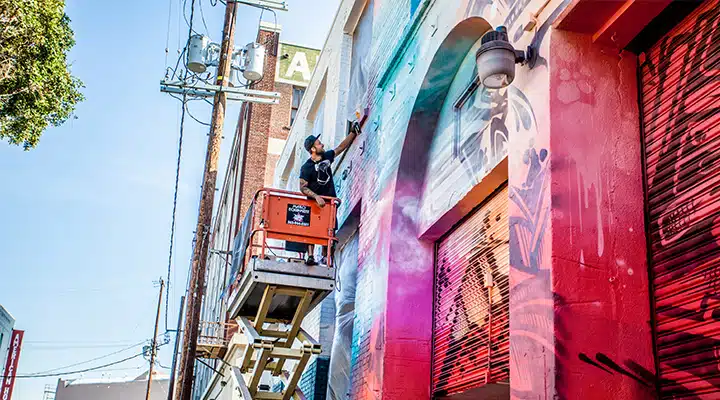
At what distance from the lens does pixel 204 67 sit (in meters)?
18.2

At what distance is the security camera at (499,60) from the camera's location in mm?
5961

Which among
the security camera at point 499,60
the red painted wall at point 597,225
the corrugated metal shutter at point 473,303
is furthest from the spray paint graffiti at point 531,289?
the corrugated metal shutter at point 473,303

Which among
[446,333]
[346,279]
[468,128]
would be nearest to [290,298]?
[346,279]

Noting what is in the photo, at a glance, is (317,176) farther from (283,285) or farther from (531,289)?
(531,289)

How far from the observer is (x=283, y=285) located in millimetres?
→ 10734

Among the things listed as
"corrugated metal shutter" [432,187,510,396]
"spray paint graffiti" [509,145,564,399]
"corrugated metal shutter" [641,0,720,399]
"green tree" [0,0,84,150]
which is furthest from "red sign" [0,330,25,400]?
"corrugated metal shutter" [641,0,720,399]

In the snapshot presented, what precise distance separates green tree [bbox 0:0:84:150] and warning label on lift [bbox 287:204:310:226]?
6.31m

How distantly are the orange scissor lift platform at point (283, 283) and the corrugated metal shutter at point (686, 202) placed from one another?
6084 mm

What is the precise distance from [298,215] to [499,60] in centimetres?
579

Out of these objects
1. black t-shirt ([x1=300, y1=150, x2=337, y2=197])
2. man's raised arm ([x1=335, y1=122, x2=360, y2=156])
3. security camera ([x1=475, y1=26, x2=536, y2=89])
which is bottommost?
security camera ([x1=475, y1=26, x2=536, y2=89])

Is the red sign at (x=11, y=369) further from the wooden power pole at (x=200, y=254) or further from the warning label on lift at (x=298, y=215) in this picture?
the warning label on lift at (x=298, y=215)

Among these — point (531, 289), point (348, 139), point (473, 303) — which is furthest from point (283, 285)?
point (531, 289)

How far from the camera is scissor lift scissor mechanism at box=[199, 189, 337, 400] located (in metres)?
10.7

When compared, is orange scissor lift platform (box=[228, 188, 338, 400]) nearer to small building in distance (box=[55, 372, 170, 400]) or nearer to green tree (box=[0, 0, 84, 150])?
green tree (box=[0, 0, 84, 150])
